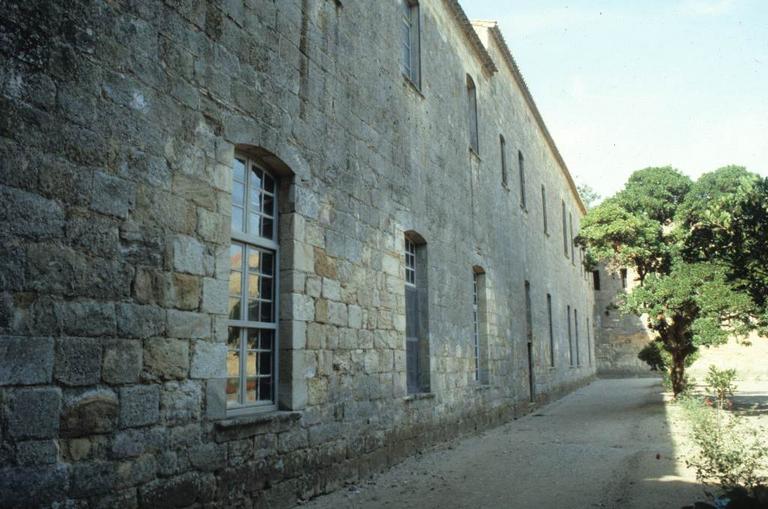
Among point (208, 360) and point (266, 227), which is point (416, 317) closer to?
point (266, 227)

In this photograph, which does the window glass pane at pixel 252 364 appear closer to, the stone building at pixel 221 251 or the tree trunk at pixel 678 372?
the stone building at pixel 221 251

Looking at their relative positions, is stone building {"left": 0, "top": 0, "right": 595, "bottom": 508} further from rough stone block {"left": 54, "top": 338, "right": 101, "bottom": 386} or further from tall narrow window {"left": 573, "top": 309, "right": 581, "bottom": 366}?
tall narrow window {"left": 573, "top": 309, "right": 581, "bottom": 366}

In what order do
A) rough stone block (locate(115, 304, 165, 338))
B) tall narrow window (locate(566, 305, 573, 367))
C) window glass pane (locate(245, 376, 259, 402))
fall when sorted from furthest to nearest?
1. tall narrow window (locate(566, 305, 573, 367))
2. window glass pane (locate(245, 376, 259, 402))
3. rough stone block (locate(115, 304, 165, 338))

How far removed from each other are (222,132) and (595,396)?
57.0 feet

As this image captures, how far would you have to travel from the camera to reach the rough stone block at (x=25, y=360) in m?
3.08

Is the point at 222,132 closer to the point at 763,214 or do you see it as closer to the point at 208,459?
the point at 208,459

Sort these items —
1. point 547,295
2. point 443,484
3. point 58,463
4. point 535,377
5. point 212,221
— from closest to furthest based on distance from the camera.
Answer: point 58,463 < point 212,221 < point 443,484 < point 535,377 < point 547,295

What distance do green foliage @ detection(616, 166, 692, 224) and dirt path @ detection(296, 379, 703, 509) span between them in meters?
6.31

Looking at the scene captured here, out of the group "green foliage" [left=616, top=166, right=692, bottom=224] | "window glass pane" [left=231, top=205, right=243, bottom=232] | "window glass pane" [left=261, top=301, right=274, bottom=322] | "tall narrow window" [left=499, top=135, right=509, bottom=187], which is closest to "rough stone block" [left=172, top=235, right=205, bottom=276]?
"window glass pane" [left=231, top=205, right=243, bottom=232]

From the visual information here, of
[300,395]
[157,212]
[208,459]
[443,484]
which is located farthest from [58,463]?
[443,484]

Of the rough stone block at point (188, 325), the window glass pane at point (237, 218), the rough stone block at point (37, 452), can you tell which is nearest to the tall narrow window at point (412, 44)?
the window glass pane at point (237, 218)

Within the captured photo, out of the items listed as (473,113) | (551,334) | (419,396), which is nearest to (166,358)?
(419,396)

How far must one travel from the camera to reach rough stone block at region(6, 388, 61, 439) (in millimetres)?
3082

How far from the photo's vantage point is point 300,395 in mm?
5426
